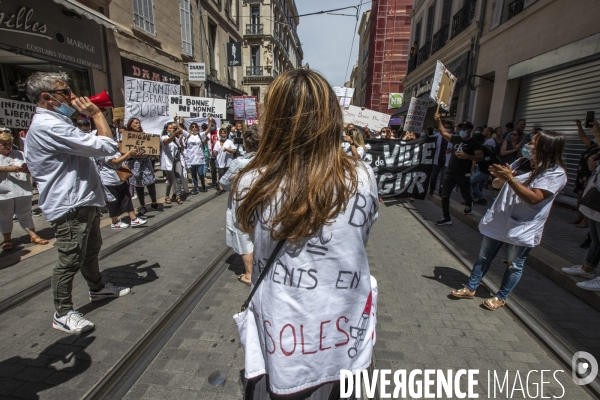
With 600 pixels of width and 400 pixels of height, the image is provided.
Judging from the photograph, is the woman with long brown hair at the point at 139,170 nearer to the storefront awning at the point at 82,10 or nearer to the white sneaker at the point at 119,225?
the white sneaker at the point at 119,225

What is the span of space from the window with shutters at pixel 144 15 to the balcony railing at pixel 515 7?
1353 cm

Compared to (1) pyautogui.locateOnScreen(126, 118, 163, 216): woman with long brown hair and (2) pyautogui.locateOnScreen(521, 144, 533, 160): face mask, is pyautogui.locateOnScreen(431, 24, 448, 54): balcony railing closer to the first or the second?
(2) pyautogui.locateOnScreen(521, 144, 533, 160): face mask

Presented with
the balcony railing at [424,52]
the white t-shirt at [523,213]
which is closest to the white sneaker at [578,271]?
the white t-shirt at [523,213]

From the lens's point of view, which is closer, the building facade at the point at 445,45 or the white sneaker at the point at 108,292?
the white sneaker at the point at 108,292

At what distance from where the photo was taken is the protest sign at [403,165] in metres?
6.80

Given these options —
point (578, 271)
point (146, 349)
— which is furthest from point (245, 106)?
point (578, 271)

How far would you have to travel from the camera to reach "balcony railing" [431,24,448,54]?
1470 cm

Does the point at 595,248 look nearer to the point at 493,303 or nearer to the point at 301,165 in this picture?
the point at 493,303

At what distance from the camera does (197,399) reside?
2.10m

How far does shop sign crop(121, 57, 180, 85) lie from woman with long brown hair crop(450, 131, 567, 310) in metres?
13.2

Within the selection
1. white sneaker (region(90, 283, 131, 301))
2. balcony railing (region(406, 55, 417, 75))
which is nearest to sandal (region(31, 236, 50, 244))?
white sneaker (region(90, 283, 131, 301))

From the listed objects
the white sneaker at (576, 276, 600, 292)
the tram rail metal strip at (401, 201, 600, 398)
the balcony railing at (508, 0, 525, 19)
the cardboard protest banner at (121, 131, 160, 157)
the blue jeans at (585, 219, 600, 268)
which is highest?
the balcony railing at (508, 0, 525, 19)

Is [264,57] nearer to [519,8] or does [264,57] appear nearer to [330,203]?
[519,8]

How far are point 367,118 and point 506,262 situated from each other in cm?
775
